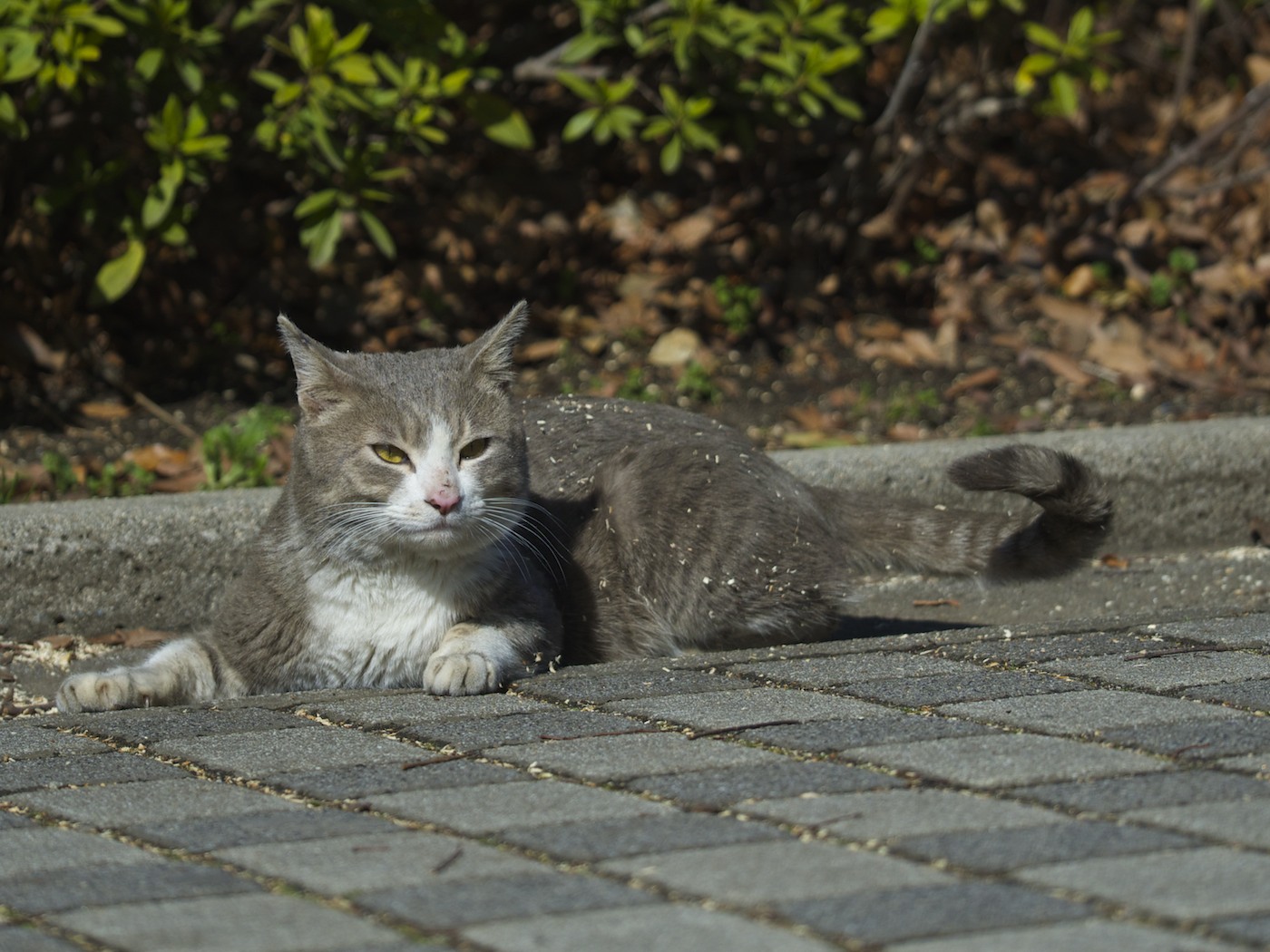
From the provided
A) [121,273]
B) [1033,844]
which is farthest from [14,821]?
[121,273]

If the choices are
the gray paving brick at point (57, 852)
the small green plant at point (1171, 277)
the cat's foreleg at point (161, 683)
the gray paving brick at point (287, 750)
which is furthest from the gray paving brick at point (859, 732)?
the small green plant at point (1171, 277)

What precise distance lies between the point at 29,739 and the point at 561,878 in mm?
1457

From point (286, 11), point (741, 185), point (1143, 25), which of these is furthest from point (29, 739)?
point (1143, 25)

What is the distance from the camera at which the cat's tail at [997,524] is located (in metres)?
4.03

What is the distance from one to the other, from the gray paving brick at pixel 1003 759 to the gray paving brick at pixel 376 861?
0.75m

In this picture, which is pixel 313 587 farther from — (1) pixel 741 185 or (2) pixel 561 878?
(1) pixel 741 185

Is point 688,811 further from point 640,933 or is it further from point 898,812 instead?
point 640,933

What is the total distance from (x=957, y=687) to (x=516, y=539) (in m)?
1.25

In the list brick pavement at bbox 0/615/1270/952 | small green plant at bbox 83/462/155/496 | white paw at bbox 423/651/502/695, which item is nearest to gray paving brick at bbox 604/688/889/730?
brick pavement at bbox 0/615/1270/952

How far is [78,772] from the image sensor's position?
296 centimetres

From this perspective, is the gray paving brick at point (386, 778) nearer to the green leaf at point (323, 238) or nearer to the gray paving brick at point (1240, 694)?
the gray paving brick at point (1240, 694)

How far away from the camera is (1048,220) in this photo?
7406 millimetres

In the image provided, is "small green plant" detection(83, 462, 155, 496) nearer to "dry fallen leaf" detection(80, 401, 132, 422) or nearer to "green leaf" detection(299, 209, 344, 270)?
"dry fallen leaf" detection(80, 401, 132, 422)

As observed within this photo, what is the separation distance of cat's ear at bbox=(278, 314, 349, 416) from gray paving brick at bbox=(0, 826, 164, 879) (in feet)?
5.17
